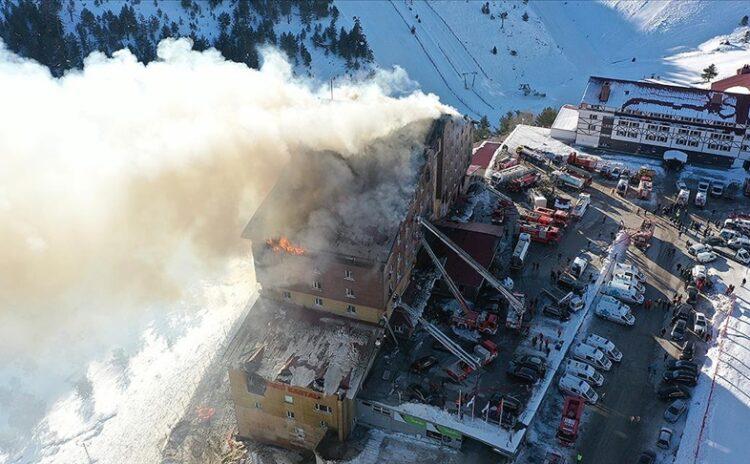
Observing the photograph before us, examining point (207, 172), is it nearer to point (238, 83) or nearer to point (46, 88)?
point (238, 83)

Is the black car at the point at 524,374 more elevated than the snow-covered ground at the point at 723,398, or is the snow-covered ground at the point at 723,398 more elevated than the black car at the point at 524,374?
the snow-covered ground at the point at 723,398

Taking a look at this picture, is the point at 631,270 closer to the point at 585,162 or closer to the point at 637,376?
the point at 637,376

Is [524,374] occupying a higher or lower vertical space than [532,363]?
lower

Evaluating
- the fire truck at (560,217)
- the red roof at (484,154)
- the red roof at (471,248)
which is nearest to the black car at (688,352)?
the red roof at (471,248)

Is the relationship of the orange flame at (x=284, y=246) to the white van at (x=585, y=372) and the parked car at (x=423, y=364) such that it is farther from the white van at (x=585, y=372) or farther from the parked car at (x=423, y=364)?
the white van at (x=585, y=372)

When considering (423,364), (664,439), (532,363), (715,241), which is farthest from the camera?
(715,241)

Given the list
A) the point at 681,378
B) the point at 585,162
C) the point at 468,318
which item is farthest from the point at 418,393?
the point at 585,162
